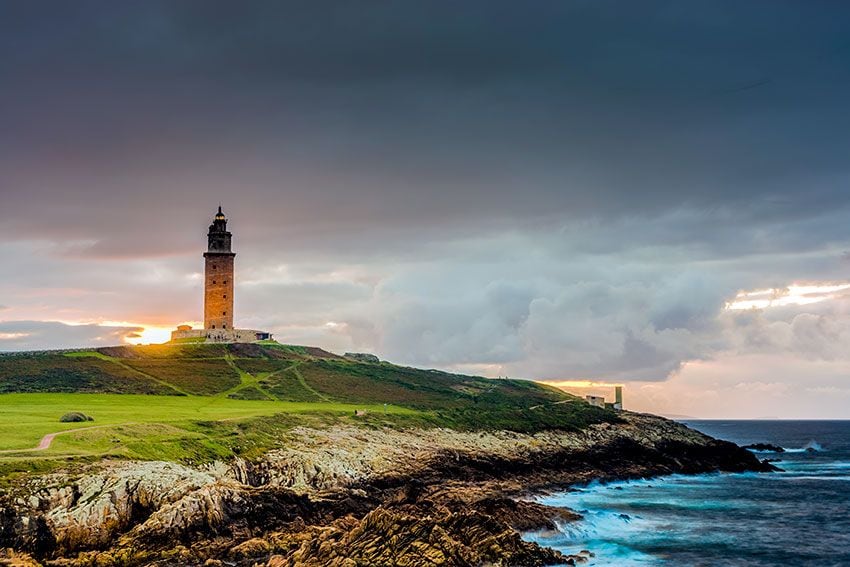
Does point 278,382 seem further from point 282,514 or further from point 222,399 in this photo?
point 282,514

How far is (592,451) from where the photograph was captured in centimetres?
8306

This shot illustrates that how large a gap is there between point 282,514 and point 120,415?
91.2ft

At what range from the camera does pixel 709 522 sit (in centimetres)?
5459

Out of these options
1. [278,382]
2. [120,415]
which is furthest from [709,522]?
[278,382]

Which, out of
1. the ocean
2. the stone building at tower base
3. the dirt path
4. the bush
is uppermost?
the stone building at tower base

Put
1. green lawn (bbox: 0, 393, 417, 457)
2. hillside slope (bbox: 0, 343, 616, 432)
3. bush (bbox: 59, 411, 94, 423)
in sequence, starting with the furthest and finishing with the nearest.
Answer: hillside slope (bbox: 0, 343, 616, 432) → bush (bbox: 59, 411, 94, 423) → green lawn (bbox: 0, 393, 417, 457)

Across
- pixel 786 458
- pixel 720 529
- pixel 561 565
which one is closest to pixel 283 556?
pixel 561 565

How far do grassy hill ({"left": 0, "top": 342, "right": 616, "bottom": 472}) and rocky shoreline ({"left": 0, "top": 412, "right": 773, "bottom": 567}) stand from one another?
4.04 meters

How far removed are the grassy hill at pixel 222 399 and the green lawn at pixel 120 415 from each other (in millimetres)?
102

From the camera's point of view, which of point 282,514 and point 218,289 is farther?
point 218,289

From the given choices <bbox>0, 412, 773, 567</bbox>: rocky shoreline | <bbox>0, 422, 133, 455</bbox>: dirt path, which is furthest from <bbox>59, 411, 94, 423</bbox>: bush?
<bbox>0, 412, 773, 567</bbox>: rocky shoreline

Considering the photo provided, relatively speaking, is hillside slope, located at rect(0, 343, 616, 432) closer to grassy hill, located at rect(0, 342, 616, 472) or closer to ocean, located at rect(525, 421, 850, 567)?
grassy hill, located at rect(0, 342, 616, 472)

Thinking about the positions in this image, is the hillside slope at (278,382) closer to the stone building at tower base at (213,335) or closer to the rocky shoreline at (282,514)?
the stone building at tower base at (213,335)

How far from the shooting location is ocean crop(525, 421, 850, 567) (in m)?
44.8
